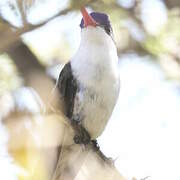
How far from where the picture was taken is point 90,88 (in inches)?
75.0

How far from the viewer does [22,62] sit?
710 millimetres

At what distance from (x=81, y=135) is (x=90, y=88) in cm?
22

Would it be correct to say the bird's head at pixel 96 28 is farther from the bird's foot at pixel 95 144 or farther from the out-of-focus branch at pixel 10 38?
the out-of-focus branch at pixel 10 38

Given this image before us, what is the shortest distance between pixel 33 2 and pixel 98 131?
1.14 meters

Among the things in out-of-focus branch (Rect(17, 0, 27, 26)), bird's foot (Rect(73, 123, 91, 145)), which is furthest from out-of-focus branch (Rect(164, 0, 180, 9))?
bird's foot (Rect(73, 123, 91, 145))

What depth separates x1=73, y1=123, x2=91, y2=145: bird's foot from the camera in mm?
1887

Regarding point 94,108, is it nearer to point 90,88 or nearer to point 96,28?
point 90,88

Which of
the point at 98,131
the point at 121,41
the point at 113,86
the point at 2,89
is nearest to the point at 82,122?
the point at 98,131

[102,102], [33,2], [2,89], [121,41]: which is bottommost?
[102,102]

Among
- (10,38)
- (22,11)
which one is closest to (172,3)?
(22,11)

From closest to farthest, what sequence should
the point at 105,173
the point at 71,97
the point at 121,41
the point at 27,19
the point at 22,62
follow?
the point at 22,62, the point at 27,19, the point at 105,173, the point at 121,41, the point at 71,97

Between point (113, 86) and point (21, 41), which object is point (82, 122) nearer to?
point (113, 86)

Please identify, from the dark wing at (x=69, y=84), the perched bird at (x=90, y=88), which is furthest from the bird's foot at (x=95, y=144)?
the dark wing at (x=69, y=84)

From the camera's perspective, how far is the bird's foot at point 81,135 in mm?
1887
